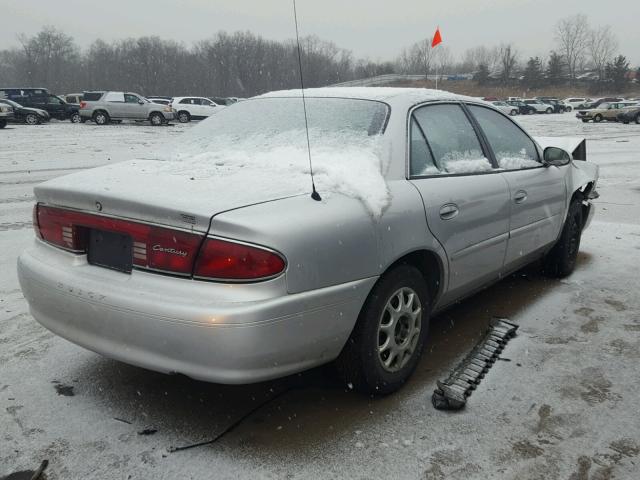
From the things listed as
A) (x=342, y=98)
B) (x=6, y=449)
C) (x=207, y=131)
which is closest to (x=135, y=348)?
(x=6, y=449)

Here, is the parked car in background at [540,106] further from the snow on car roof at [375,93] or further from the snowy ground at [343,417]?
the snowy ground at [343,417]

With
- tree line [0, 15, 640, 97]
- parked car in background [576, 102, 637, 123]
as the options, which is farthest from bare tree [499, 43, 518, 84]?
parked car in background [576, 102, 637, 123]

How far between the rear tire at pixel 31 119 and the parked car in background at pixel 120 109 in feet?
7.20

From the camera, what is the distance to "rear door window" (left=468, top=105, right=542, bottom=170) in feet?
13.2

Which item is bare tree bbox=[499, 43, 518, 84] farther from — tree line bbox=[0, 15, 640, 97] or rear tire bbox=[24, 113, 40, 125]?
rear tire bbox=[24, 113, 40, 125]

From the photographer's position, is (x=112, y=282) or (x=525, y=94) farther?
(x=525, y=94)

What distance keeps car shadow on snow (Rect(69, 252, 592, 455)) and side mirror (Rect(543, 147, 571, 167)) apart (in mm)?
1856

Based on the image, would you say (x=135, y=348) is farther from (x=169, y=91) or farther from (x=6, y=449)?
(x=169, y=91)

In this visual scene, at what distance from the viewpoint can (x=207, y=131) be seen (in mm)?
3717

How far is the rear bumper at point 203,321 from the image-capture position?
2289 mm

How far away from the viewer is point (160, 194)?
8.25 feet

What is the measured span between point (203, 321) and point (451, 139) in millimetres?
2058

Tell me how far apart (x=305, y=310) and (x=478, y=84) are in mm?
98445

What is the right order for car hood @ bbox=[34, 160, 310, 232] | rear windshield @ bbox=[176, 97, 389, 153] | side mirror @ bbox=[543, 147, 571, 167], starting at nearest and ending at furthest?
car hood @ bbox=[34, 160, 310, 232] → rear windshield @ bbox=[176, 97, 389, 153] → side mirror @ bbox=[543, 147, 571, 167]
